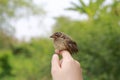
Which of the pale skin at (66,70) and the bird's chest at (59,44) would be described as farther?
the bird's chest at (59,44)

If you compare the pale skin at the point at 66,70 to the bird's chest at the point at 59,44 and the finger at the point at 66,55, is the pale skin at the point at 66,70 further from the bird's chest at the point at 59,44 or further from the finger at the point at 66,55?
the bird's chest at the point at 59,44

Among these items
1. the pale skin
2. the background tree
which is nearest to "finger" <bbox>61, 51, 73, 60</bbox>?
the pale skin

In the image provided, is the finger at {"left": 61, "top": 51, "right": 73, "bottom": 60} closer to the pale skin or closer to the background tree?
the pale skin

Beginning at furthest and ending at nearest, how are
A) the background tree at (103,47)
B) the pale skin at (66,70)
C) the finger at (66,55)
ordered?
the background tree at (103,47)
the finger at (66,55)
the pale skin at (66,70)

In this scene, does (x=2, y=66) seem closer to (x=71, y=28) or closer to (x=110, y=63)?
(x=71, y=28)

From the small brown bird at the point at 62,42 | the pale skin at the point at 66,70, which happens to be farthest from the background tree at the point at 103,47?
the pale skin at the point at 66,70

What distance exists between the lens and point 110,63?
8031 millimetres

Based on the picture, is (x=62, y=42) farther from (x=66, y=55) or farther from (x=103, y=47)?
(x=103, y=47)

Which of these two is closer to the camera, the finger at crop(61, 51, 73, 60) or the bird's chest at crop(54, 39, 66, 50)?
the finger at crop(61, 51, 73, 60)

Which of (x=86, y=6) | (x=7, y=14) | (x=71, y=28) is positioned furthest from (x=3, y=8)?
(x=86, y=6)

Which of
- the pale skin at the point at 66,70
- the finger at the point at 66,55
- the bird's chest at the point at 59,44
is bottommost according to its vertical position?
the pale skin at the point at 66,70

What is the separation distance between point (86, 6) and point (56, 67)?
4917mm

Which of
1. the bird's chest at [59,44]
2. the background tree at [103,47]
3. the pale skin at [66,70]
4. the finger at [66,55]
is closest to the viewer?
the pale skin at [66,70]

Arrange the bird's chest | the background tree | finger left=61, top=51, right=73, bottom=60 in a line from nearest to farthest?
finger left=61, top=51, right=73, bottom=60, the bird's chest, the background tree
